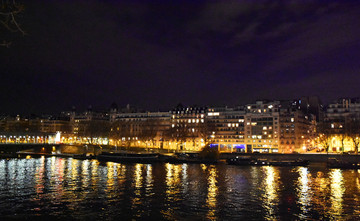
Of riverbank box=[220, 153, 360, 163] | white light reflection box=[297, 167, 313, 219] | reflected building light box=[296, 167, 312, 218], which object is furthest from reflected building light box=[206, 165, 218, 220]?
riverbank box=[220, 153, 360, 163]

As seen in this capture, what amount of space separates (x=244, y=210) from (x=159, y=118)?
15422cm

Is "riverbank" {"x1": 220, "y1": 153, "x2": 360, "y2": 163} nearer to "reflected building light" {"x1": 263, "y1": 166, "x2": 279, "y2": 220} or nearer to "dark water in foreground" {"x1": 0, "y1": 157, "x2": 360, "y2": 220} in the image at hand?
"dark water in foreground" {"x1": 0, "y1": 157, "x2": 360, "y2": 220}

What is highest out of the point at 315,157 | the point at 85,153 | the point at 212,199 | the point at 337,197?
the point at 85,153

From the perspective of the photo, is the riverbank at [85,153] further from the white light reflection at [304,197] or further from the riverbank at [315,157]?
the white light reflection at [304,197]

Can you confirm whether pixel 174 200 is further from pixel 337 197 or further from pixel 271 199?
pixel 337 197

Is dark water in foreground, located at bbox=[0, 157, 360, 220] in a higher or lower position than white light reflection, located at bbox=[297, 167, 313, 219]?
higher

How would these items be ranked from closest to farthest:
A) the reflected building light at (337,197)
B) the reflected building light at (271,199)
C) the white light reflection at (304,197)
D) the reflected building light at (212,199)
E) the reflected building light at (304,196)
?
the reflected building light at (212,199) → the reflected building light at (271,199) → the white light reflection at (304,197) → the reflected building light at (337,197) → the reflected building light at (304,196)

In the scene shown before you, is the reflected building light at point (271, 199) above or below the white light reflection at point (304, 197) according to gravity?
above

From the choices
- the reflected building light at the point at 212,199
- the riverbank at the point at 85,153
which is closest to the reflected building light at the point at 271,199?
the reflected building light at the point at 212,199

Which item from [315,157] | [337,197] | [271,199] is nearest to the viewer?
[271,199]

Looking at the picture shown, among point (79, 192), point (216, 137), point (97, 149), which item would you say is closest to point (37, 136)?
point (97, 149)

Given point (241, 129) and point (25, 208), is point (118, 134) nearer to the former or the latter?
point (241, 129)

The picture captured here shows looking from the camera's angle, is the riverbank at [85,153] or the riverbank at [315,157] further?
the riverbank at [85,153]

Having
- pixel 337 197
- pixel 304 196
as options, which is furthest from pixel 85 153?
pixel 337 197
